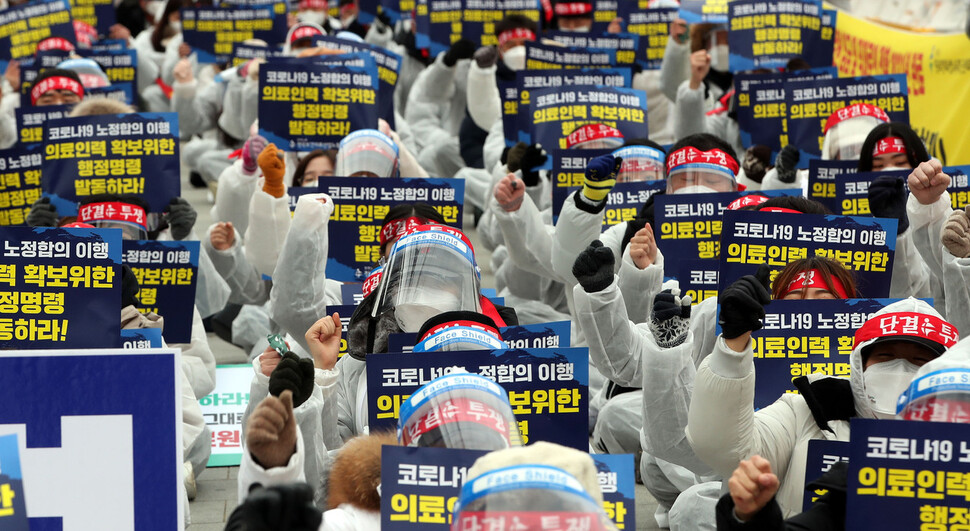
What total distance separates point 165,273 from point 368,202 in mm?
1220

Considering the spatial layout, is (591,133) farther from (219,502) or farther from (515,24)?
(515,24)

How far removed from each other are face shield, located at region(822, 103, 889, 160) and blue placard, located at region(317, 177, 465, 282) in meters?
2.59

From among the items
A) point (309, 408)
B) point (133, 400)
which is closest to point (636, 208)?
point (309, 408)

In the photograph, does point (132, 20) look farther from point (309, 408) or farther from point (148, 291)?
point (309, 408)

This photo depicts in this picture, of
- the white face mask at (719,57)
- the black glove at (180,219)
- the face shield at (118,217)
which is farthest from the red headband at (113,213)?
the white face mask at (719,57)

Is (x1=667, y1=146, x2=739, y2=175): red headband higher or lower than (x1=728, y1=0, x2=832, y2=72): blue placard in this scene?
lower

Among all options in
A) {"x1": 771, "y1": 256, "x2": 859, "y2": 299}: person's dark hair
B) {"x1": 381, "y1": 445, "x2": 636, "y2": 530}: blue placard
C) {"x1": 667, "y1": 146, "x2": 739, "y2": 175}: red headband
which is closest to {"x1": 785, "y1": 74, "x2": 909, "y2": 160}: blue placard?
{"x1": 667, "y1": 146, "x2": 739, "y2": 175}: red headband

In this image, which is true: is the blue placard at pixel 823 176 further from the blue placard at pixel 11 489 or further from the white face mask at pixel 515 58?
the blue placard at pixel 11 489

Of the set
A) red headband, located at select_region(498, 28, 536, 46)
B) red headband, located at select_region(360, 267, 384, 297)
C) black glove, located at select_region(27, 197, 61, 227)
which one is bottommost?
black glove, located at select_region(27, 197, 61, 227)

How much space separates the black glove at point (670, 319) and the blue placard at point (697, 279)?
144 centimetres

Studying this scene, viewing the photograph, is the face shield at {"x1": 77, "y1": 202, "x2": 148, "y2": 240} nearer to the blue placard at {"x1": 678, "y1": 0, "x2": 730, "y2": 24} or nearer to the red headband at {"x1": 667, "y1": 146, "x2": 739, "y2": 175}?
the red headband at {"x1": 667, "y1": 146, "x2": 739, "y2": 175}

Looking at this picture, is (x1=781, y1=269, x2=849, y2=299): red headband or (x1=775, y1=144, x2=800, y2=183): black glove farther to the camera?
(x1=775, y1=144, x2=800, y2=183): black glove

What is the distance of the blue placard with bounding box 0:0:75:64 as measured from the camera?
44.7 feet

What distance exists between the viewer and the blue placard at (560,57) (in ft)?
38.4
